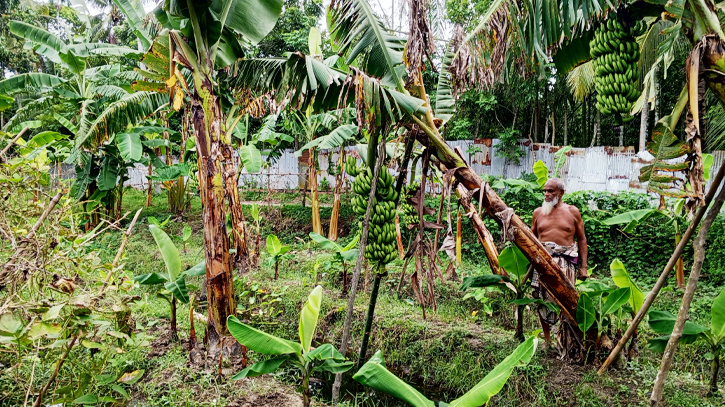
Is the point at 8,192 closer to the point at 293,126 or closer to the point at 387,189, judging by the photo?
the point at 387,189

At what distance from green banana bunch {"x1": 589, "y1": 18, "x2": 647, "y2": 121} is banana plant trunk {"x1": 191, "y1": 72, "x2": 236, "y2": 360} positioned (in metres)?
2.68

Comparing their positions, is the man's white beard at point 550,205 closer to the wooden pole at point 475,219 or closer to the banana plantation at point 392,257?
the banana plantation at point 392,257

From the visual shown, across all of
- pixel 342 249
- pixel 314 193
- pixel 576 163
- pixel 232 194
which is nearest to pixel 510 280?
pixel 342 249

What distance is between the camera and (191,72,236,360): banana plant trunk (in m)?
3.22

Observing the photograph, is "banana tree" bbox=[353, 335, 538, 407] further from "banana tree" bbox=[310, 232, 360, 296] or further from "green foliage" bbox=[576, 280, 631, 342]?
"banana tree" bbox=[310, 232, 360, 296]

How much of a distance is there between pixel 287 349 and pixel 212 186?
1.58m

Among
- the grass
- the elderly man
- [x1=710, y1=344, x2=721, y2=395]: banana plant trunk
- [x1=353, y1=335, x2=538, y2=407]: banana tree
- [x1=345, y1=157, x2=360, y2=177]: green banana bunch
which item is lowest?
the grass

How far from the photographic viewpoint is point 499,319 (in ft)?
16.3

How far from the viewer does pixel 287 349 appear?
2209 millimetres

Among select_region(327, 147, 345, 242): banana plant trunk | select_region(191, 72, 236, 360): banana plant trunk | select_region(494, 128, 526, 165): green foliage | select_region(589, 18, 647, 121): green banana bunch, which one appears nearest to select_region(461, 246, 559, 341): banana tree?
select_region(589, 18, 647, 121): green banana bunch

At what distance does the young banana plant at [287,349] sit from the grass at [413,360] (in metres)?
0.95

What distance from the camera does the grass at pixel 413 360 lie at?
9.91ft

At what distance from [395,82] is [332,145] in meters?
3.27

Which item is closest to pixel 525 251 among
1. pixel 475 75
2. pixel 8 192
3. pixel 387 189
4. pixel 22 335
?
pixel 387 189
